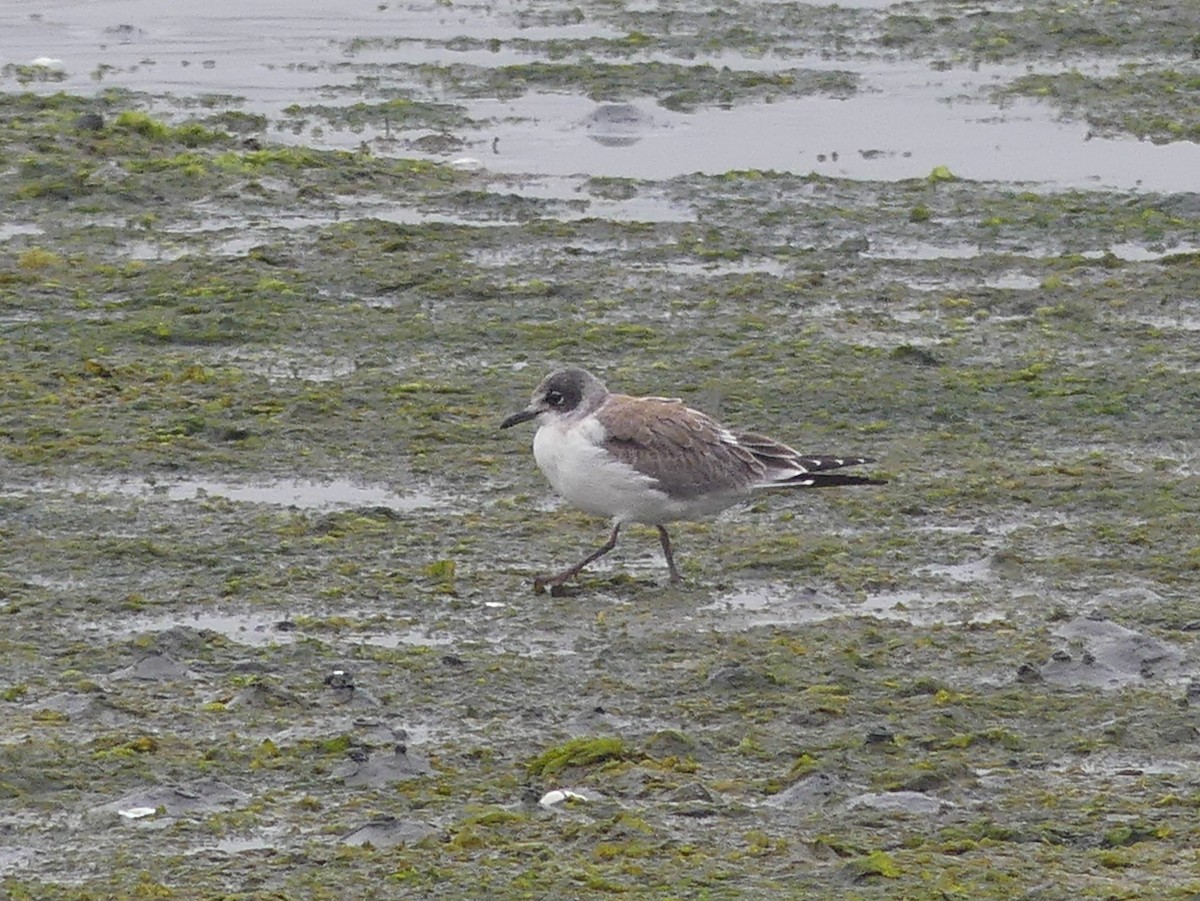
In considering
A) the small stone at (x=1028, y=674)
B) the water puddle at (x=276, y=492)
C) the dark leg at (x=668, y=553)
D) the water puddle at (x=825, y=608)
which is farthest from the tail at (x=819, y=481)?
the small stone at (x=1028, y=674)

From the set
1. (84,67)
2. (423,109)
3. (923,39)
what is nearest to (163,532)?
(423,109)

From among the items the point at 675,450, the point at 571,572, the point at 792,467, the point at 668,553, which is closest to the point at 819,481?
the point at 792,467

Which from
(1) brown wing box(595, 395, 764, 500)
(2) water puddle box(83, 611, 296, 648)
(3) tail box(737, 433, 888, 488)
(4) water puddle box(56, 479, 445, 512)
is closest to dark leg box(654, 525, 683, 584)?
(1) brown wing box(595, 395, 764, 500)

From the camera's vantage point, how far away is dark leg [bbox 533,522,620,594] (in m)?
7.98

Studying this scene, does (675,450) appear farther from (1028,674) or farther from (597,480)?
(1028,674)

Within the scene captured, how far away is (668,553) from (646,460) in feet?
1.04

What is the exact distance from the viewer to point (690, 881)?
5641 millimetres

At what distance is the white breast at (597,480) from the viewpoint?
8289 mm

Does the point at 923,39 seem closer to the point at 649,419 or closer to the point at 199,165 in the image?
the point at 199,165

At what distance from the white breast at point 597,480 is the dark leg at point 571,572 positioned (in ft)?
0.31

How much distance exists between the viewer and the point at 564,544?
8.57 metres

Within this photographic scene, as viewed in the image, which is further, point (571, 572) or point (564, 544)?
point (564, 544)

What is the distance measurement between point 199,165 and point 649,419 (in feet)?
17.9

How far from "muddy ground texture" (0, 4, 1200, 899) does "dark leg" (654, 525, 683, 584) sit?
52mm
